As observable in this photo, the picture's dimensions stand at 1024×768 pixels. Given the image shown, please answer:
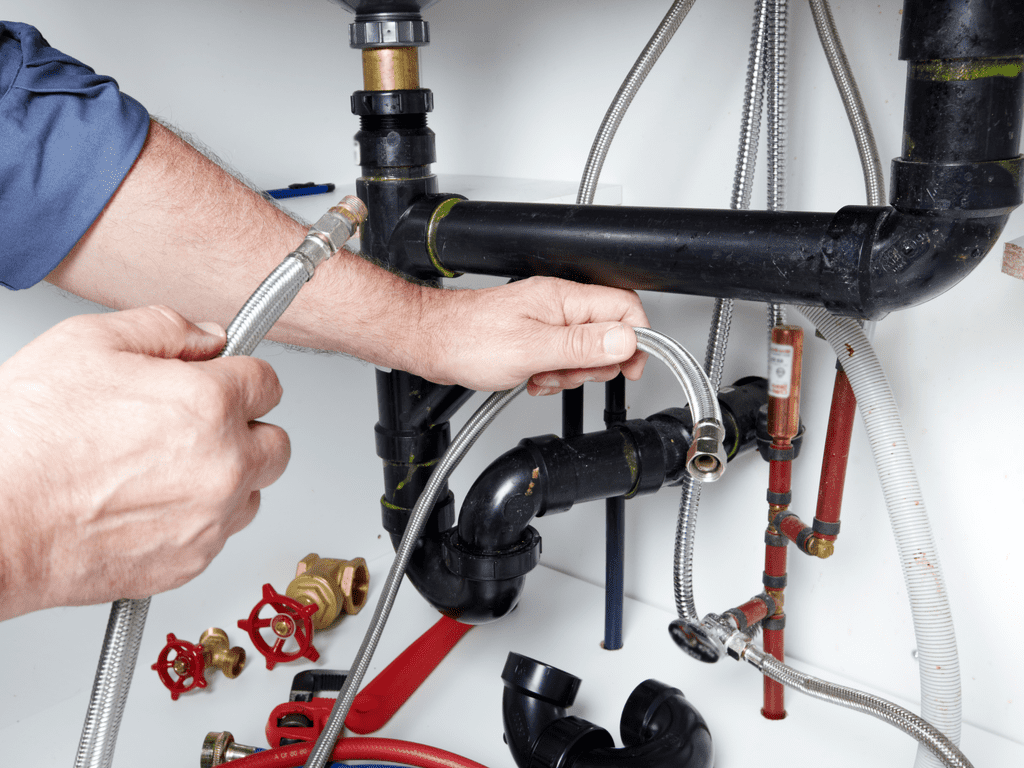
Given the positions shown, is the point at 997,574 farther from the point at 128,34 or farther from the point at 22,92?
the point at 128,34

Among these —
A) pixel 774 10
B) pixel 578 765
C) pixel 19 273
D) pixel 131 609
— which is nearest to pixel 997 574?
pixel 578 765

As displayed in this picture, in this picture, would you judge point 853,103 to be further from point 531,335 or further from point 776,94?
point 531,335

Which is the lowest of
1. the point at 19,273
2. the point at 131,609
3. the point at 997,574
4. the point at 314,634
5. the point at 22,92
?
the point at 314,634

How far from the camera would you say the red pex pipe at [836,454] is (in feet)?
2.15

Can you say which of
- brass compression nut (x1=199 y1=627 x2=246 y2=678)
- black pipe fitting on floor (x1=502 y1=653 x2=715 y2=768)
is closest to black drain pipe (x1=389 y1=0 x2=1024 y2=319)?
black pipe fitting on floor (x1=502 y1=653 x2=715 y2=768)

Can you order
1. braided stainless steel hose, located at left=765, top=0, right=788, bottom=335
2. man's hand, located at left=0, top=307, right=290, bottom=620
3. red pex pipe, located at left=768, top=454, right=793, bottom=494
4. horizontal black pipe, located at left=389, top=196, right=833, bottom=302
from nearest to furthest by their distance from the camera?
man's hand, located at left=0, top=307, right=290, bottom=620 < horizontal black pipe, located at left=389, top=196, right=833, bottom=302 < braided stainless steel hose, located at left=765, top=0, right=788, bottom=335 < red pex pipe, located at left=768, top=454, right=793, bottom=494

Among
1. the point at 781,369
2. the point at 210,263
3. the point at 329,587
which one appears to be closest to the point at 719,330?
the point at 781,369

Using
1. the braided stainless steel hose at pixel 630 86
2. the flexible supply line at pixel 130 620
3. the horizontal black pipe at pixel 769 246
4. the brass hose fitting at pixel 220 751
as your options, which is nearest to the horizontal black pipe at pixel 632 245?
the horizontal black pipe at pixel 769 246

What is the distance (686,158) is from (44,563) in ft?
2.21

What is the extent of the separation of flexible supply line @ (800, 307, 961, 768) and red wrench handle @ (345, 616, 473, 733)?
0.44 m

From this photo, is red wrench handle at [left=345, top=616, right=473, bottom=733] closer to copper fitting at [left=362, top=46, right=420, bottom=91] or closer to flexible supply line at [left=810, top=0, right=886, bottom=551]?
flexible supply line at [left=810, top=0, right=886, bottom=551]

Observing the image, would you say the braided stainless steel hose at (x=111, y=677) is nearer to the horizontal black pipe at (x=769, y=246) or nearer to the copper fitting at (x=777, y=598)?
the horizontal black pipe at (x=769, y=246)

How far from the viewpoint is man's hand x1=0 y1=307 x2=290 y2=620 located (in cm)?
32

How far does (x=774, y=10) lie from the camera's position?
58 cm
